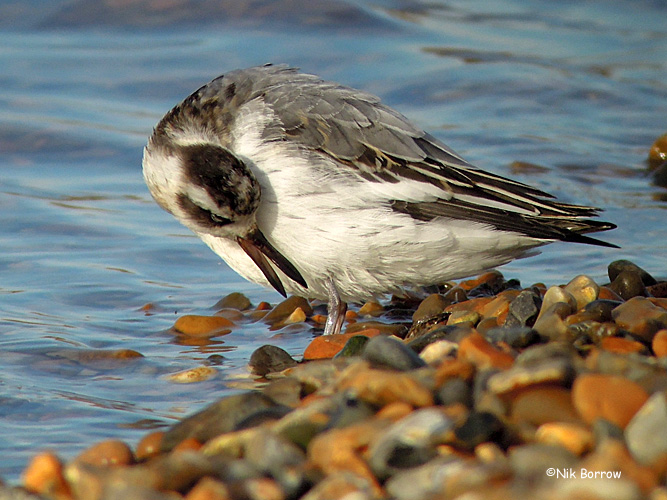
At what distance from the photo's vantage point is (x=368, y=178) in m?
6.19

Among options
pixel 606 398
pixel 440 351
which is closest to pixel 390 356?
pixel 440 351

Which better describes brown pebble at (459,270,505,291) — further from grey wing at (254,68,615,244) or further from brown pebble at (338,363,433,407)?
brown pebble at (338,363,433,407)

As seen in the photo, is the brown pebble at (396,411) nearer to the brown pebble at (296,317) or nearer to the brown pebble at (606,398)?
the brown pebble at (606,398)

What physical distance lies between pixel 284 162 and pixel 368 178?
22.8 inches

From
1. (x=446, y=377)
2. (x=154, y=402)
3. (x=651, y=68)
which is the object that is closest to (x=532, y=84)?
(x=651, y=68)

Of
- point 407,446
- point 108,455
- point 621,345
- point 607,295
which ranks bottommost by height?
point 607,295

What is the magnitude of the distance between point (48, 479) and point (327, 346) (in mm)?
2893

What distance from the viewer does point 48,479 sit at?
3584mm

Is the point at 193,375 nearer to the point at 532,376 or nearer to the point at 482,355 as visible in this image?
the point at 482,355

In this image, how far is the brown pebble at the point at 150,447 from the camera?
4.12 meters

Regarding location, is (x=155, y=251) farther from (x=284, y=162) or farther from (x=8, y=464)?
(x=8, y=464)

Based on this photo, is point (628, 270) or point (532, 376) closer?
point (532, 376)

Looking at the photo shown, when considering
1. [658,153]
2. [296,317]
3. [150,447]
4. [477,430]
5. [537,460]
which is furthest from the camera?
[658,153]

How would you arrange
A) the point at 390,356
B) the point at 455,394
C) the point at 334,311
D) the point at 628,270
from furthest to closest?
the point at 628,270 < the point at 334,311 < the point at 390,356 < the point at 455,394
